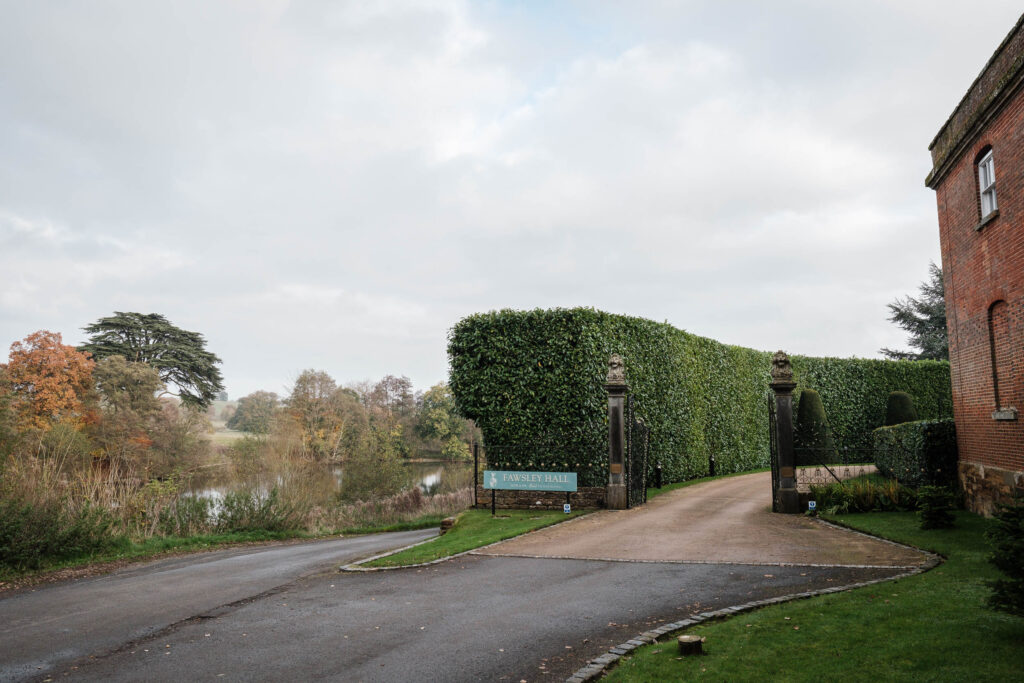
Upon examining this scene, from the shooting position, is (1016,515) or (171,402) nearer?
(1016,515)

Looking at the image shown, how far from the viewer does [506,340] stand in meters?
18.3

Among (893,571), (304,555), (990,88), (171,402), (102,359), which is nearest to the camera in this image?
(893,571)

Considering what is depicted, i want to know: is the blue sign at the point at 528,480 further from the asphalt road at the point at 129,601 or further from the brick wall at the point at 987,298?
the brick wall at the point at 987,298

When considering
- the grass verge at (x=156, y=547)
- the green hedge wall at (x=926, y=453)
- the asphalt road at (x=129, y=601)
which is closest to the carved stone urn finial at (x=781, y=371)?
the green hedge wall at (x=926, y=453)

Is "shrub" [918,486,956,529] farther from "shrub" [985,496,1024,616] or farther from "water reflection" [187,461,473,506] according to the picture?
"water reflection" [187,461,473,506]

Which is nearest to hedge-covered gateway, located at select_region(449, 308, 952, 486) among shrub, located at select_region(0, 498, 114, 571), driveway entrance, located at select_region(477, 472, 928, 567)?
driveway entrance, located at select_region(477, 472, 928, 567)

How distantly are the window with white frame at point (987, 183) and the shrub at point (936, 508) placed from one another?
5747 millimetres

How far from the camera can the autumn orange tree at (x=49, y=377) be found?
107ft

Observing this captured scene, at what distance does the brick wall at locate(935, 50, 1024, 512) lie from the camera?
38.0 feet

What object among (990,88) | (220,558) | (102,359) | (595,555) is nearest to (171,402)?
(102,359)

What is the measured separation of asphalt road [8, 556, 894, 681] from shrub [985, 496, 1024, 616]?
2.99m

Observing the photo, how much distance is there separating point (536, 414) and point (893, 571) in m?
10.4

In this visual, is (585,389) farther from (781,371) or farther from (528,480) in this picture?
(781,371)

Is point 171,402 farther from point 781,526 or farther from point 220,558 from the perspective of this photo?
point 781,526
